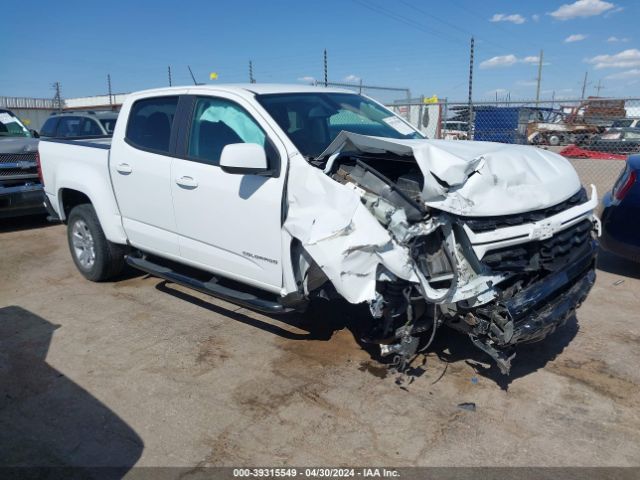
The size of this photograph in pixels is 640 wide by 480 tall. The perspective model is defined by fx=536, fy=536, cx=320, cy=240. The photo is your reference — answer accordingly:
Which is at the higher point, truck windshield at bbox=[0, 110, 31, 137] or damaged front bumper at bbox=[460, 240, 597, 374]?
truck windshield at bbox=[0, 110, 31, 137]

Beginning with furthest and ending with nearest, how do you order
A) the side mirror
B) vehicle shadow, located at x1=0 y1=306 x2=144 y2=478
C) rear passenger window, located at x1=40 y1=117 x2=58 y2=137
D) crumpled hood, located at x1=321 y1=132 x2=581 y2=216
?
rear passenger window, located at x1=40 y1=117 x2=58 y2=137 → the side mirror → crumpled hood, located at x1=321 y1=132 x2=581 y2=216 → vehicle shadow, located at x1=0 y1=306 x2=144 y2=478

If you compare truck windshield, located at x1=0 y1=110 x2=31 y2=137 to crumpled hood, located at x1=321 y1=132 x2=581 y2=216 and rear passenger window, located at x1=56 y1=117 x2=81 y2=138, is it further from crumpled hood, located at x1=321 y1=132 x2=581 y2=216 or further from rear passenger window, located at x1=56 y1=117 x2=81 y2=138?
crumpled hood, located at x1=321 y1=132 x2=581 y2=216

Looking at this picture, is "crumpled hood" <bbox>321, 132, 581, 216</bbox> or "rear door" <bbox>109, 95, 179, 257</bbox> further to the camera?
"rear door" <bbox>109, 95, 179, 257</bbox>

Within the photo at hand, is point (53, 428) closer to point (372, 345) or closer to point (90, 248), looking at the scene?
point (372, 345)

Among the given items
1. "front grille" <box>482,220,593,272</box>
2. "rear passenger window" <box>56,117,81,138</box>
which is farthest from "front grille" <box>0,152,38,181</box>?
"front grille" <box>482,220,593,272</box>

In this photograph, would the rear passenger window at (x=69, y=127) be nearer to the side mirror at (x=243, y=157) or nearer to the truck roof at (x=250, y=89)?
the truck roof at (x=250, y=89)

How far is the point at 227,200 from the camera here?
155 inches

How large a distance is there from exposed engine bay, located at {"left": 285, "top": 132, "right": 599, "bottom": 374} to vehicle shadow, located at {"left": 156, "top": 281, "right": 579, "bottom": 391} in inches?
21.6

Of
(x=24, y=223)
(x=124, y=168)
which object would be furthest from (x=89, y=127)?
(x=124, y=168)

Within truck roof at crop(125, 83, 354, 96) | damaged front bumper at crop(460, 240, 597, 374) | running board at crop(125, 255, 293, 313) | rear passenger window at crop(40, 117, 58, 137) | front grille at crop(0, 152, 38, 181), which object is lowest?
running board at crop(125, 255, 293, 313)

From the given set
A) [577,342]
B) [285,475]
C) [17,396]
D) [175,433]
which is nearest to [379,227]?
[285,475]

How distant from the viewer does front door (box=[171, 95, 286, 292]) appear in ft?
12.2

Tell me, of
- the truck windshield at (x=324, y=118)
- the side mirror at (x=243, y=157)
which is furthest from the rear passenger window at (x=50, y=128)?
the side mirror at (x=243, y=157)

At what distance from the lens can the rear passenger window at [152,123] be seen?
4.60 metres
